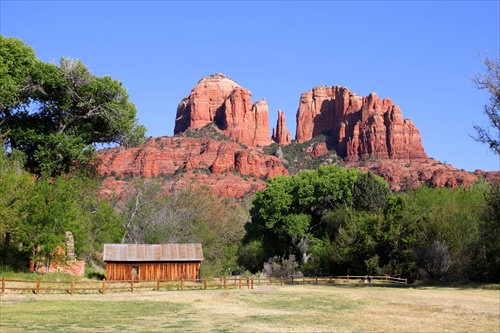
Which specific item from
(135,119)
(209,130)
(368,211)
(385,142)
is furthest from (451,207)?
(209,130)

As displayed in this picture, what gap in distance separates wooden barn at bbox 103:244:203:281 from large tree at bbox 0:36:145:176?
7.77m

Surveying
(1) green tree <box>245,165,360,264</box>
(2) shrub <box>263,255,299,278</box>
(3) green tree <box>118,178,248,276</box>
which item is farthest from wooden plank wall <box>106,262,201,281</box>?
(1) green tree <box>245,165,360,264</box>

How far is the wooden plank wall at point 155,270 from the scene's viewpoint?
41219 millimetres

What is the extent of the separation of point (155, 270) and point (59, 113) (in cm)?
1380

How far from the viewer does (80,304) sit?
25.5 metres

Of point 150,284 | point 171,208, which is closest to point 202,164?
point 171,208

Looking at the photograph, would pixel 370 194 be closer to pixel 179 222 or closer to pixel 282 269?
pixel 282 269

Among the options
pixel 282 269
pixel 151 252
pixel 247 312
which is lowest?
pixel 247 312

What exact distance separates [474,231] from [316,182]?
21.6m

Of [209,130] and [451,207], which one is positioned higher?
[209,130]

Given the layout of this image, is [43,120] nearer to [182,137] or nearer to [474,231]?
[474,231]

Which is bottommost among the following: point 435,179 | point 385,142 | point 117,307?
point 117,307

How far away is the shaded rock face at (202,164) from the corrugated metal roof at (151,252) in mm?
101639

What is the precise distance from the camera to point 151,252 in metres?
42.8
